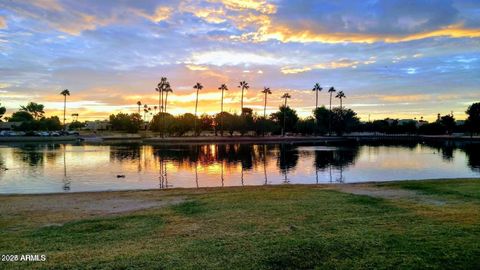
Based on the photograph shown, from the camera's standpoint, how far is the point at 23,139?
101250 millimetres

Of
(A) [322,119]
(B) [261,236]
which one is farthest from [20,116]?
(B) [261,236]

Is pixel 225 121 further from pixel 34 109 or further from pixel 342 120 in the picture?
pixel 34 109

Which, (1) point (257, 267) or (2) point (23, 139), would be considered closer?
(1) point (257, 267)

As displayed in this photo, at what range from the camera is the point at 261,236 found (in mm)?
9180

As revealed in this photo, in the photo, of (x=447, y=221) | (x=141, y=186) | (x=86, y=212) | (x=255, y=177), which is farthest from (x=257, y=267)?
(x=255, y=177)

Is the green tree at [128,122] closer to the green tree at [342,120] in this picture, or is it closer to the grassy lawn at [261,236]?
the green tree at [342,120]

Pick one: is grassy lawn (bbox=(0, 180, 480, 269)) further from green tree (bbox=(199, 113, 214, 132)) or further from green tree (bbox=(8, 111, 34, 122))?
green tree (bbox=(8, 111, 34, 122))

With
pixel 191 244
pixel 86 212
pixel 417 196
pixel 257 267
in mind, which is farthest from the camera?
pixel 417 196

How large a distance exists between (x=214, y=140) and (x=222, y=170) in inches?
2700

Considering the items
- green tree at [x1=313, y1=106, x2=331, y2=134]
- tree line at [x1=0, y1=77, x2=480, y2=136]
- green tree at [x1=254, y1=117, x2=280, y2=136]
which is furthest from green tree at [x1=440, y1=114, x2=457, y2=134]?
green tree at [x1=254, y1=117, x2=280, y2=136]

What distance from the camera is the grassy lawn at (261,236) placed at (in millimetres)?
7344

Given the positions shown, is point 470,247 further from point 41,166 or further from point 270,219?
point 41,166

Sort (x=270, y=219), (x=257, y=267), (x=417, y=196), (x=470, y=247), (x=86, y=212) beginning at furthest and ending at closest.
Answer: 1. (x=417, y=196)
2. (x=86, y=212)
3. (x=270, y=219)
4. (x=470, y=247)
5. (x=257, y=267)

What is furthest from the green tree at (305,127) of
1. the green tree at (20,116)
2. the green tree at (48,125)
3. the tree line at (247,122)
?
the green tree at (20,116)
